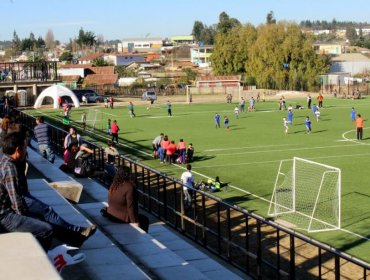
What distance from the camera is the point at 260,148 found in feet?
126

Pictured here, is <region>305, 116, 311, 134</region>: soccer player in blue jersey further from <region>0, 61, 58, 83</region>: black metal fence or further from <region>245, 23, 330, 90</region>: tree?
<region>245, 23, 330, 90</region>: tree

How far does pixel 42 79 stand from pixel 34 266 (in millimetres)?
50904

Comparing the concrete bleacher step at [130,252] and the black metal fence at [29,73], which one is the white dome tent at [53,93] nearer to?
the black metal fence at [29,73]

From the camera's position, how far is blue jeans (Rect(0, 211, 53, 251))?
7.29m

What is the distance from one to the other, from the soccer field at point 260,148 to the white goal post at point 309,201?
1.24 ft

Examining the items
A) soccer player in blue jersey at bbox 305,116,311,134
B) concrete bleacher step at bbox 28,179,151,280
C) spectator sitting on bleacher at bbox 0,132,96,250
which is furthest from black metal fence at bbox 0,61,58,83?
spectator sitting on bleacher at bbox 0,132,96,250

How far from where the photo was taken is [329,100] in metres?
76.3

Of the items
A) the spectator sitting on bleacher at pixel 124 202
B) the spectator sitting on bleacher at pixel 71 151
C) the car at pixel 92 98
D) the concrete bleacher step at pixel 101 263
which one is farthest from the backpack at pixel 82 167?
the car at pixel 92 98

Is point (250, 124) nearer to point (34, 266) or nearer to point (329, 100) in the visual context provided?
point (329, 100)

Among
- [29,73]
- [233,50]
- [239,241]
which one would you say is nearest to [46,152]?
[239,241]

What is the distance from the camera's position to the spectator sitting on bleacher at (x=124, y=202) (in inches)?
437

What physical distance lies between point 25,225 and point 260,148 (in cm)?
3156

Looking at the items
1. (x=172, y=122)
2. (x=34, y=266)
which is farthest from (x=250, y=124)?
(x=34, y=266)

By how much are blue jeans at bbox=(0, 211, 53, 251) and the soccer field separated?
11.5 metres
